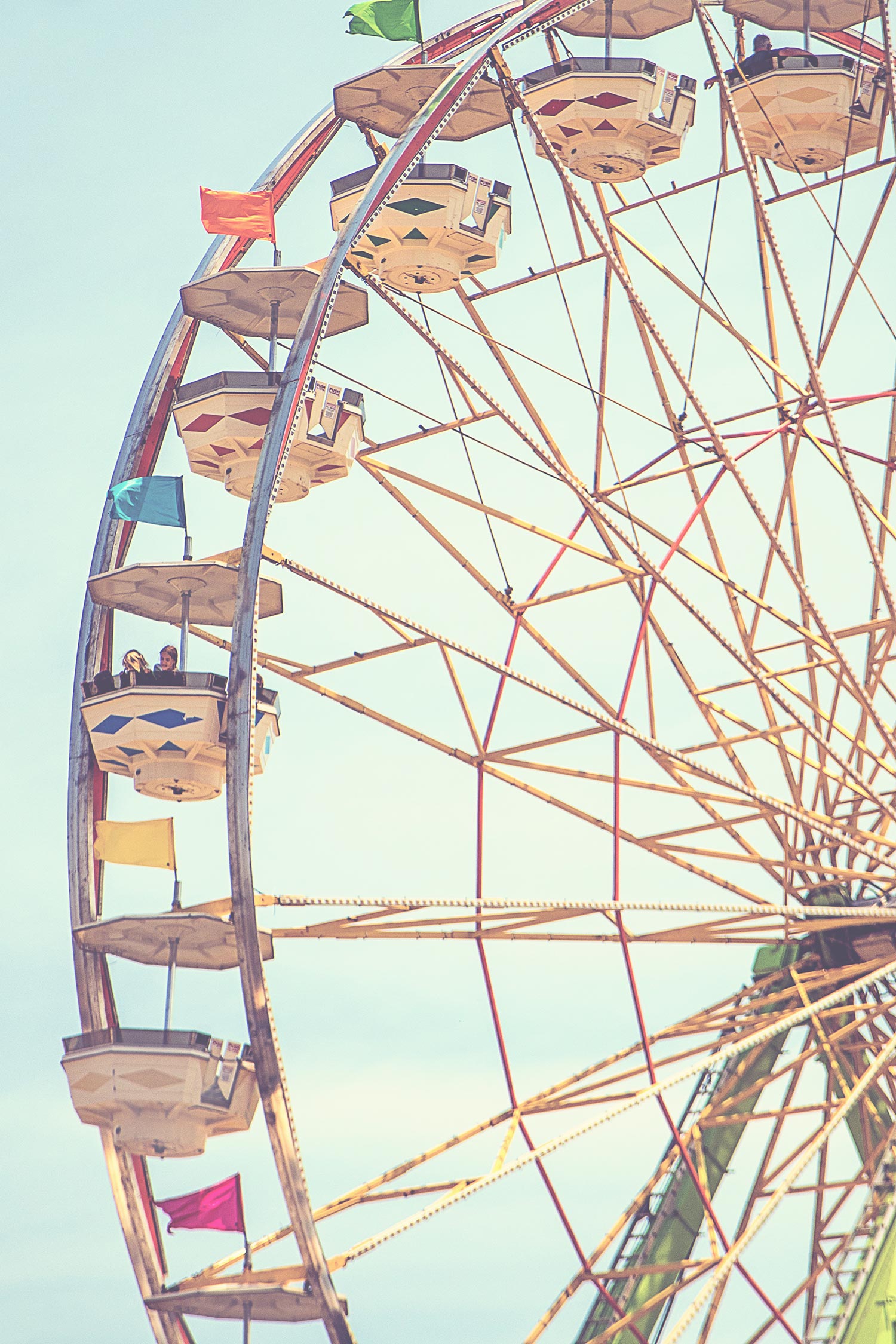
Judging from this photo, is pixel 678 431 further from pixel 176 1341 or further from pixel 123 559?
pixel 176 1341

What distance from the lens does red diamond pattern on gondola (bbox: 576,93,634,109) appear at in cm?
2094

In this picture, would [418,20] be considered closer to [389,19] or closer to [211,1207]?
[389,19]

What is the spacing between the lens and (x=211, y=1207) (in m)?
18.7

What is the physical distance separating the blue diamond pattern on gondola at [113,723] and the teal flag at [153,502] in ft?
5.82

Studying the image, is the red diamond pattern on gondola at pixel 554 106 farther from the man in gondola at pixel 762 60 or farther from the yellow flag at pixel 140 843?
the yellow flag at pixel 140 843

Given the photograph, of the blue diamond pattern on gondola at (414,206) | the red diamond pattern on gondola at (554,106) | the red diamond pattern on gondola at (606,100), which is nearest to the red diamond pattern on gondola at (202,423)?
the blue diamond pattern on gondola at (414,206)

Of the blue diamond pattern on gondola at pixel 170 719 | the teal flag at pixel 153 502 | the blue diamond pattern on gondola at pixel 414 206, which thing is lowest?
the blue diamond pattern on gondola at pixel 170 719

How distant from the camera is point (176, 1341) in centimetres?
1858

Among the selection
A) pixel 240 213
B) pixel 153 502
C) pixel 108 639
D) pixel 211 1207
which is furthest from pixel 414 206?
pixel 211 1207

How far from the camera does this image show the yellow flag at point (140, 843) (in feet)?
64.4

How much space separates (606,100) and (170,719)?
6398 mm

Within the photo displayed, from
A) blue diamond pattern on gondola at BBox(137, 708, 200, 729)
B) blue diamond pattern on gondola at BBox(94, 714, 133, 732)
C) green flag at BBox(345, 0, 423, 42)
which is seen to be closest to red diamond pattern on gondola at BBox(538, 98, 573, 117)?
green flag at BBox(345, 0, 423, 42)

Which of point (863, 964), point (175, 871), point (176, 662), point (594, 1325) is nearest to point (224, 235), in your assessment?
point (176, 662)

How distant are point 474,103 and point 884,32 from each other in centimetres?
348
